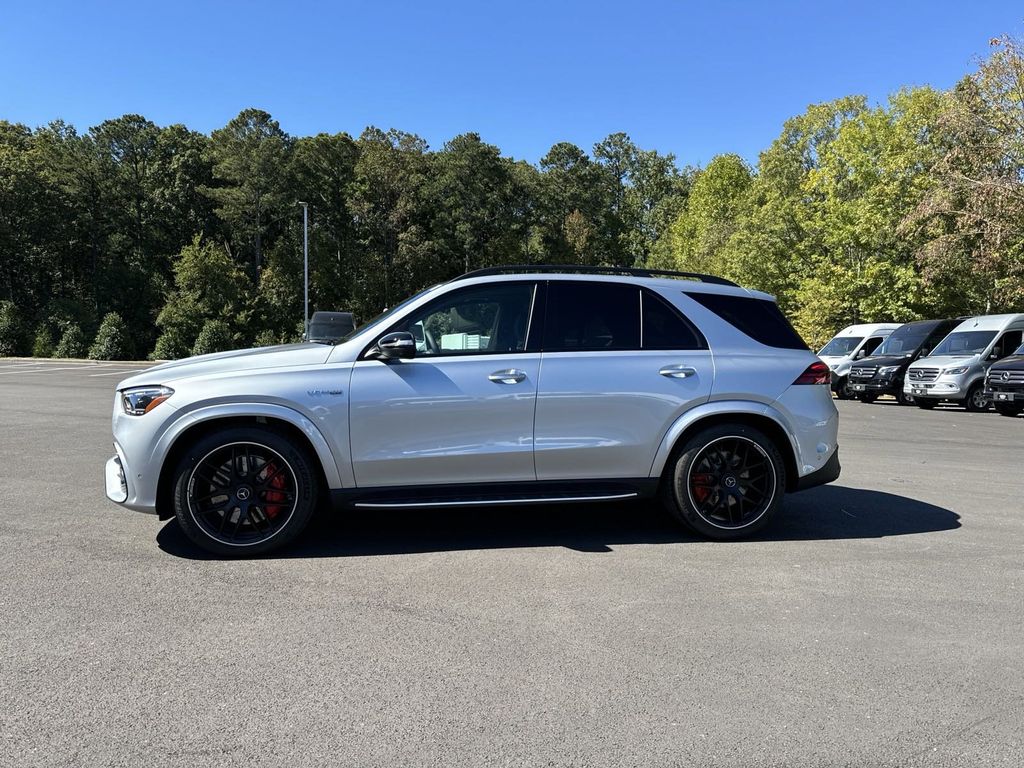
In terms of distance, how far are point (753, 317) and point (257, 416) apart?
3.54 metres

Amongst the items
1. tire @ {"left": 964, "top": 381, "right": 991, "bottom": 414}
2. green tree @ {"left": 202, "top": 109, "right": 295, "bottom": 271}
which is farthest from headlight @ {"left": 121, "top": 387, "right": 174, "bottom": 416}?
green tree @ {"left": 202, "top": 109, "right": 295, "bottom": 271}

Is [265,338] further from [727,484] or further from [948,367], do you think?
[727,484]

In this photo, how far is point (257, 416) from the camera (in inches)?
193

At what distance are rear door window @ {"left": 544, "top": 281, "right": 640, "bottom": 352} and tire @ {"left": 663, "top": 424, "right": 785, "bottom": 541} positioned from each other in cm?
90

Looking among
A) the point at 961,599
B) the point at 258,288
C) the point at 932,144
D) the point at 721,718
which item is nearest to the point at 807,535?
the point at 961,599

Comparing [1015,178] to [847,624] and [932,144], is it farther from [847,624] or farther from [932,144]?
[847,624]

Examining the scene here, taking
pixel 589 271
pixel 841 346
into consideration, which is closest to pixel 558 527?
pixel 589 271

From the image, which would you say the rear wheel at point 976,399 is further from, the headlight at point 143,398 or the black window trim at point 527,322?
the headlight at point 143,398

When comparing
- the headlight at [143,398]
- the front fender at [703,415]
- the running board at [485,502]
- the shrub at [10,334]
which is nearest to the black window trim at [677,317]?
the front fender at [703,415]

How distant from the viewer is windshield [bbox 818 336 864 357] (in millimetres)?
23750

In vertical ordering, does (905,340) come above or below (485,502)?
above

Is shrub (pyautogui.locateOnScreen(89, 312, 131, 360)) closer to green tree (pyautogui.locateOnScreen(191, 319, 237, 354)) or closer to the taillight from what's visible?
green tree (pyautogui.locateOnScreen(191, 319, 237, 354))

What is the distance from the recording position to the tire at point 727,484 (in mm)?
5348

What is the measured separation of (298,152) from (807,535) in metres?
61.4
